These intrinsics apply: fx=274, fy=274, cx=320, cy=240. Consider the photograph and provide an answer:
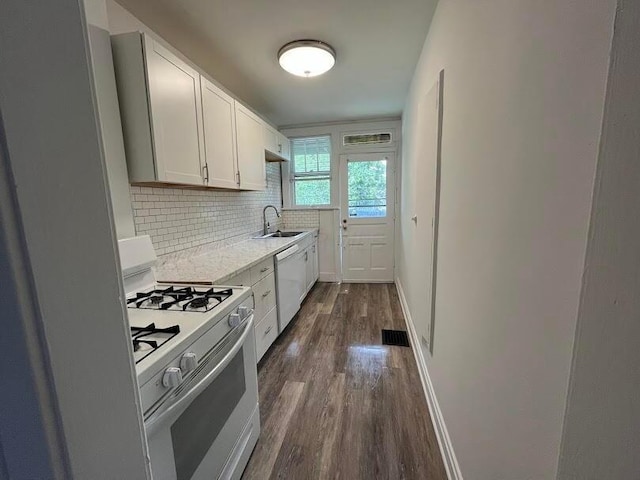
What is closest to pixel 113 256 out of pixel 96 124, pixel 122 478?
pixel 96 124

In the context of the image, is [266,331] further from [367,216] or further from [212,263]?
[367,216]

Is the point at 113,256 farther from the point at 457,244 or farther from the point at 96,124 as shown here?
the point at 457,244

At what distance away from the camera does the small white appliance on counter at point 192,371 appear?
0.81 metres

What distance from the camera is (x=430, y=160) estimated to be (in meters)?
1.82

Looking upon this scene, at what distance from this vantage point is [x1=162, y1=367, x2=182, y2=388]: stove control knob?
828 millimetres

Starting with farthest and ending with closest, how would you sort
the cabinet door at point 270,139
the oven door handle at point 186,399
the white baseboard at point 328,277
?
the white baseboard at point 328,277 < the cabinet door at point 270,139 < the oven door handle at point 186,399

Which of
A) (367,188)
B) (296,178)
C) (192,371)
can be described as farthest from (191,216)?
(367,188)

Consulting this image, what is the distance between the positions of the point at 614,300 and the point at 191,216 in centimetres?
244

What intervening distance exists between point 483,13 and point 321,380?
88.2 inches

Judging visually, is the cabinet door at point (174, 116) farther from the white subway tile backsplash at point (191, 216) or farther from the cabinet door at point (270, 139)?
the cabinet door at point (270, 139)

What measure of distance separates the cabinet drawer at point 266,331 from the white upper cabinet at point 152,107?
1220 mm

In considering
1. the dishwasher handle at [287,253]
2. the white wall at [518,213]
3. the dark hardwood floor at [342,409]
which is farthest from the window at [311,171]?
the white wall at [518,213]

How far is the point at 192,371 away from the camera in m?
0.95

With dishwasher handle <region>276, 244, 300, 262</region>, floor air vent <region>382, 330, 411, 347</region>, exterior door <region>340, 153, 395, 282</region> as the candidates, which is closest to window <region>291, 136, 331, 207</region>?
exterior door <region>340, 153, 395, 282</region>
